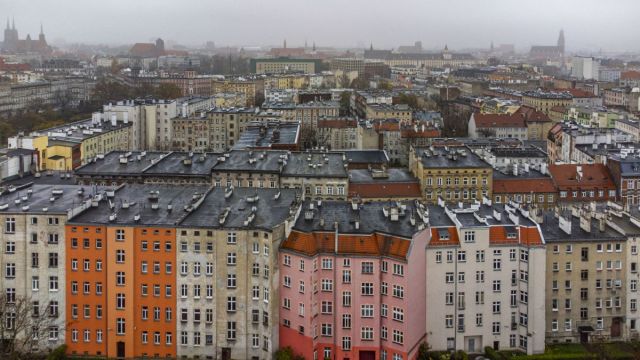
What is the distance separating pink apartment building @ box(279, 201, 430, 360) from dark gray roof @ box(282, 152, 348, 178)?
652 inches

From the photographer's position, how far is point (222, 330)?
110ft

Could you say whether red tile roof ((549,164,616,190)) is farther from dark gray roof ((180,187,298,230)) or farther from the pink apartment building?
dark gray roof ((180,187,298,230))

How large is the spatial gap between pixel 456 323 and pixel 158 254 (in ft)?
43.2

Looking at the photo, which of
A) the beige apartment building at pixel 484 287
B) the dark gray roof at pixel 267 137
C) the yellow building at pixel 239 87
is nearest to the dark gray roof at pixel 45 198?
the beige apartment building at pixel 484 287

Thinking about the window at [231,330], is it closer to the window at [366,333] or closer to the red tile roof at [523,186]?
the window at [366,333]

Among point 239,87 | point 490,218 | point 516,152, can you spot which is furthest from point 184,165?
point 239,87

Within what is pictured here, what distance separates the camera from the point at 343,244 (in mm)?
33281

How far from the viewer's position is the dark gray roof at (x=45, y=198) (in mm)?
34438

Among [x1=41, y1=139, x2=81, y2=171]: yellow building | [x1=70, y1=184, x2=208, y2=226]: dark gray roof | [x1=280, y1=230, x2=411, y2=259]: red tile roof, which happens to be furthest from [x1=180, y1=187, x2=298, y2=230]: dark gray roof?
[x1=41, y1=139, x2=81, y2=171]: yellow building

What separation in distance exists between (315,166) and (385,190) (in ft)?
16.5

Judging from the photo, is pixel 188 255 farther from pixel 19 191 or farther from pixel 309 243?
pixel 19 191

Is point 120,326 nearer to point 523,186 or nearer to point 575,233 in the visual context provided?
point 575,233

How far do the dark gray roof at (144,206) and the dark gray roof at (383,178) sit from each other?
17.1 m

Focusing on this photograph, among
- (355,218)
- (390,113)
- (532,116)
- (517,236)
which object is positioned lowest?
(517,236)
